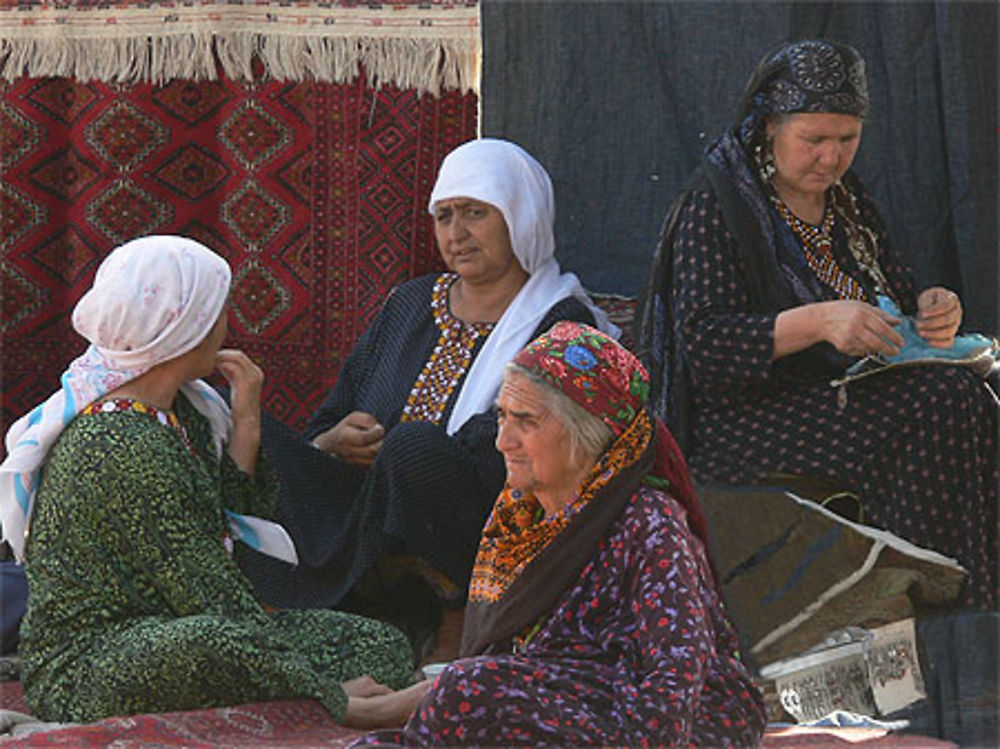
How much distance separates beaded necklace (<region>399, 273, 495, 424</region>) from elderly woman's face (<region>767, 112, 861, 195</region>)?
977 millimetres

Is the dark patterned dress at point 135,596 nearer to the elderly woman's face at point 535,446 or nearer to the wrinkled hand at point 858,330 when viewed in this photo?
the elderly woman's face at point 535,446

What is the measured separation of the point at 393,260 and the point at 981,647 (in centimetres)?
230

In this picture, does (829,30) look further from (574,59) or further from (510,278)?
(510,278)

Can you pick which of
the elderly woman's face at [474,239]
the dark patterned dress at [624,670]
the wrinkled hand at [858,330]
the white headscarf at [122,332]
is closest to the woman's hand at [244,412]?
the white headscarf at [122,332]

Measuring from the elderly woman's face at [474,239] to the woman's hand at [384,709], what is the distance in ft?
5.05

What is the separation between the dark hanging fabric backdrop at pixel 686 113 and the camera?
543cm

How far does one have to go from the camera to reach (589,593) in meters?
3.40

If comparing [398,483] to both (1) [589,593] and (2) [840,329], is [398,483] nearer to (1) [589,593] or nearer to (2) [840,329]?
(2) [840,329]

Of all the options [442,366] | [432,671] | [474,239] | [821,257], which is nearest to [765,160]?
[821,257]

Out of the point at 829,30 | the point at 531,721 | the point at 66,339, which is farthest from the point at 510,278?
the point at 531,721

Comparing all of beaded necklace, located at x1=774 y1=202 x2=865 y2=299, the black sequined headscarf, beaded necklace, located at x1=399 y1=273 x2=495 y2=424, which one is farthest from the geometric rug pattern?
beaded necklace, located at x1=774 y1=202 x2=865 y2=299

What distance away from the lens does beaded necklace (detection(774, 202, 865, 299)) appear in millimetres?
4953

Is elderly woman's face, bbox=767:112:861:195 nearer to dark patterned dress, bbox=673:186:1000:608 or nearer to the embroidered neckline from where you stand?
dark patterned dress, bbox=673:186:1000:608

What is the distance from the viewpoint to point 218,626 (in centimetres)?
396
